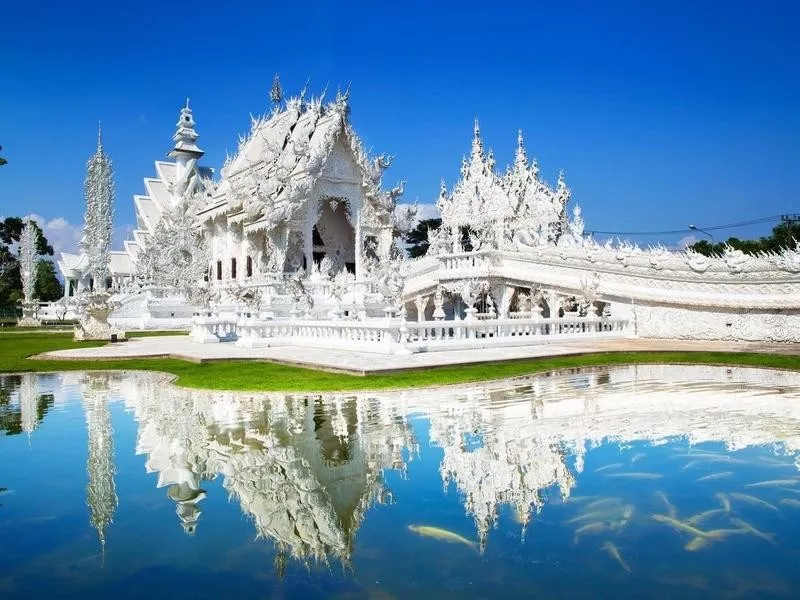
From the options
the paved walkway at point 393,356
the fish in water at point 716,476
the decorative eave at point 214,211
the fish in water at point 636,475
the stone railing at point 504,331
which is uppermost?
the decorative eave at point 214,211

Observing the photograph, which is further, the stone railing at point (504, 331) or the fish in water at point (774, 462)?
the stone railing at point (504, 331)

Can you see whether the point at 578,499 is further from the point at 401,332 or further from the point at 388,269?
the point at 388,269

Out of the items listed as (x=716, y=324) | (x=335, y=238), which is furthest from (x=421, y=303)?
(x=716, y=324)

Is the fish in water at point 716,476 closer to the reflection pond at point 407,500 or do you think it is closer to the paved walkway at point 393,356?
the reflection pond at point 407,500

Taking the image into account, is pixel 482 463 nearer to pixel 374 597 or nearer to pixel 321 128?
pixel 374 597

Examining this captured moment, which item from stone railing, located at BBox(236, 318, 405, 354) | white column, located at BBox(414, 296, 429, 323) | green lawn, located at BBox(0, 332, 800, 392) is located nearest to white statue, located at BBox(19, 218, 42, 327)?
white column, located at BBox(414, 296, 429, 323)

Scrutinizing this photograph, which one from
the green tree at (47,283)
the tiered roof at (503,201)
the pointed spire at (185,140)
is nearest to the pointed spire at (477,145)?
the tiered roof at (503,201)

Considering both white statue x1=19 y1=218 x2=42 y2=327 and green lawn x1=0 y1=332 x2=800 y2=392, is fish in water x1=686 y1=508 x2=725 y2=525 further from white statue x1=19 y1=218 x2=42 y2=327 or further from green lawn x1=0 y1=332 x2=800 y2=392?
white statue x1=19 y1=218 x2=42 y2=327

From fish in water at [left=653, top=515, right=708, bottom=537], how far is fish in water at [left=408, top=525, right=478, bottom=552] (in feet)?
3.45

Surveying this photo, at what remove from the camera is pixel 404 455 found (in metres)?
5.20

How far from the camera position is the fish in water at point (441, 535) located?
3.41m

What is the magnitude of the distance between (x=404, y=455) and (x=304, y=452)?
79 cm

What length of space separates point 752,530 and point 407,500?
6.09ft

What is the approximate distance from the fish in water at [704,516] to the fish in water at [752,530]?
11 centimetres
